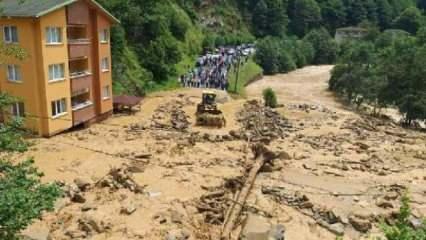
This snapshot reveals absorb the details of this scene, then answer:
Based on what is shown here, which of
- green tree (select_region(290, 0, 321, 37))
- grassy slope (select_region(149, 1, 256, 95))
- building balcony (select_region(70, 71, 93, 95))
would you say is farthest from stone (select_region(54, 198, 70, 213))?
green tree (select_region(290, 0, 321, 37))

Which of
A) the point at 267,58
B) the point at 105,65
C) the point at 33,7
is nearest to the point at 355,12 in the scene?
the point at 267,58

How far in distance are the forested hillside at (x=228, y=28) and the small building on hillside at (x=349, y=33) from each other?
341cm

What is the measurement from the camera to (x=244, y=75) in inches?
3071

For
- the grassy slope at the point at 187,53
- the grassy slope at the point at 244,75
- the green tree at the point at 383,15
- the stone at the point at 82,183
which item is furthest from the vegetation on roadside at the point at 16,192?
the green tree at the point at 383,15

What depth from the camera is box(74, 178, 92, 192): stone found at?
991 inches

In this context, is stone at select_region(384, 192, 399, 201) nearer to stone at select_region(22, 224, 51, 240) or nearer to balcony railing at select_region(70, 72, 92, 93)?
stone at select_region(22, 224, 51, 240)

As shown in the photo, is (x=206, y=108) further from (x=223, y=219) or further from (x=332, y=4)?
(x=332, y=4)

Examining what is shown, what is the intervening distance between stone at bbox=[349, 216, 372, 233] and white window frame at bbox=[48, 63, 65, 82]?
21.4 meters

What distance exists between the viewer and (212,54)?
81188 millimetres

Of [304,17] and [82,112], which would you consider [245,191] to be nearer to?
[82,112]

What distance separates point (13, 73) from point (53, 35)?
146 inches

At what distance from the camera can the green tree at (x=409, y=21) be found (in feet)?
430

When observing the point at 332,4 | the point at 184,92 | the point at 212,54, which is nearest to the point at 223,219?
the point at 184,92

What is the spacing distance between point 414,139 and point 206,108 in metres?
17.8
